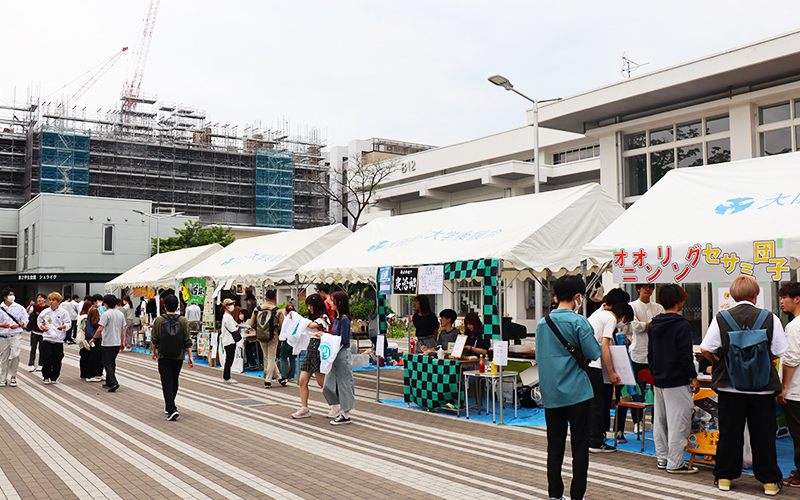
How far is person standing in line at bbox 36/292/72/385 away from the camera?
44.8 feet

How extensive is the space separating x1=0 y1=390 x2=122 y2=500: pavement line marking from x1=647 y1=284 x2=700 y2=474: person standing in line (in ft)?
17.4

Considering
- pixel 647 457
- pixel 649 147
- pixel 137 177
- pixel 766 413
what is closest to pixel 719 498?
pixel 766 413

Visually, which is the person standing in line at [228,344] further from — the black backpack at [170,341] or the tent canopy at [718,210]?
the tent canopy at [718,210]

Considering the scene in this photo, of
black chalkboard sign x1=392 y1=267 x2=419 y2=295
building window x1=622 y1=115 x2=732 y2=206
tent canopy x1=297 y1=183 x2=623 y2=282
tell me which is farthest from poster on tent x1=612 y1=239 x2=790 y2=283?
building window x1=622 y1=115 x2=732 y2=206

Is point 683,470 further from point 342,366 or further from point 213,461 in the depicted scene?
point 213,461

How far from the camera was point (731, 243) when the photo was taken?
7211mm

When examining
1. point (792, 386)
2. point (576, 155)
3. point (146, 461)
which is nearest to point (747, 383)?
point (792, 386)

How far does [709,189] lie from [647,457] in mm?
3731

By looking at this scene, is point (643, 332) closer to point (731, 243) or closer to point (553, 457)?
point (731, 243)

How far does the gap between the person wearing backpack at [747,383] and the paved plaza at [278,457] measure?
0.25 m

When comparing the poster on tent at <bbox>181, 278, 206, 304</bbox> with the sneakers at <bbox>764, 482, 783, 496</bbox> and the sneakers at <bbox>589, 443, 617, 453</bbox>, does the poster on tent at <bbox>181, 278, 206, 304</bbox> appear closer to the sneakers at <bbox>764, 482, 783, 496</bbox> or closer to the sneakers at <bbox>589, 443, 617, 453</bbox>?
the sneakers at <bbox>589, 443, 617, 453</bbox>

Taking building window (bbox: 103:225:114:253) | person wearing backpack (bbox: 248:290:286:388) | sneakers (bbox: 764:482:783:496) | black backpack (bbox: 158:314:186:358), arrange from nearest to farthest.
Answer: sneakers (bbox: 764:482:783:496) < black backpack (bbox: 158:314:186:358) < person wearing backpack (bbox: 248:290:286:388) < building window (bbox: 103:225:114:253)

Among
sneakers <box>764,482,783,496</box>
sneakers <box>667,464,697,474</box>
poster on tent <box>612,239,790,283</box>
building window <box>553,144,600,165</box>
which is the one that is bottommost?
sneakers <box>667,464,697,474</box>

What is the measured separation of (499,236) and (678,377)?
14.6 ft
